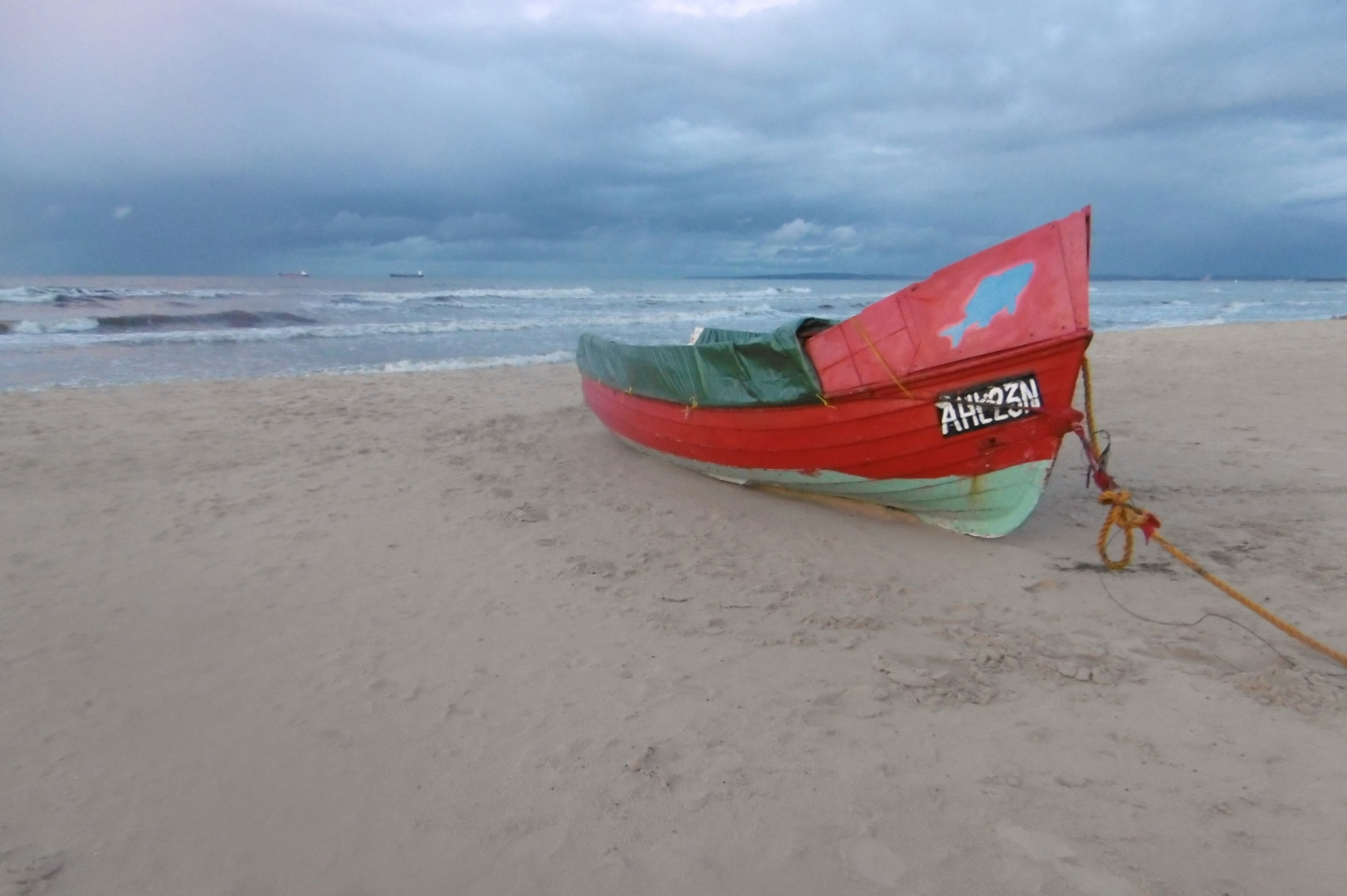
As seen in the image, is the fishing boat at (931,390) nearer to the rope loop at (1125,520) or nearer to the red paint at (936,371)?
the red paint at (936,371)

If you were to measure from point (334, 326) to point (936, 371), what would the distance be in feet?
72.1

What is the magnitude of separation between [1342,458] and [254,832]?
8166 mm

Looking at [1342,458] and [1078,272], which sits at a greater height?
[1078,272]

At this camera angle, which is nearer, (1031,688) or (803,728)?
(803,728)

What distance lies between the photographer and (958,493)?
483cm

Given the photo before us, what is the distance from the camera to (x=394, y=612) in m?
4.11

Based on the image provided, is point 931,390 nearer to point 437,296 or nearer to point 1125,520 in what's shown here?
point 1125,520

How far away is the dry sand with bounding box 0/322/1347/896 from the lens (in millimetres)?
2375

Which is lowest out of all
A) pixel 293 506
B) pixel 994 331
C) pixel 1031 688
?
pixel 1031 688

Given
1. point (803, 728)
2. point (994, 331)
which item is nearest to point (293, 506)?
point (803, 728)

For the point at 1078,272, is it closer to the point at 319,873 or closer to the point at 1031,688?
A: the point at 1031,688

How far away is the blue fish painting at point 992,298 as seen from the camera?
14.3ft

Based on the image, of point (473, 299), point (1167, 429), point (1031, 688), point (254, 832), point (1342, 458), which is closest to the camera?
point (254, 832)

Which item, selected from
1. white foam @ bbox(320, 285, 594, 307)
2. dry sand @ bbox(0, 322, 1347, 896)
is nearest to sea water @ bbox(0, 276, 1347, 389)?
white foam @ bbox(320, 285, 594, 307)
